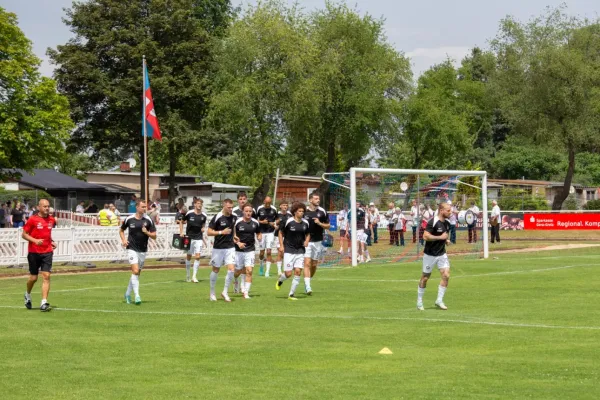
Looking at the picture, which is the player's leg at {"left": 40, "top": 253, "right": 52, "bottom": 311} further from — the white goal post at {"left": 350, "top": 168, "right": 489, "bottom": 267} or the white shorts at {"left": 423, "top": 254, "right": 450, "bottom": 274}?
the white goal post at {"left": 350, "top": 168, "right": 489, "bottom": 267}

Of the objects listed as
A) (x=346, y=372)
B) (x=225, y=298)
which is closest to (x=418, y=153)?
(x=225, y=298)

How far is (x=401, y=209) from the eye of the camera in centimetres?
4025

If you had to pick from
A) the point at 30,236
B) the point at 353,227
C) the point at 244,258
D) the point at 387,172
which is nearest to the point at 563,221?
the point at 387,172

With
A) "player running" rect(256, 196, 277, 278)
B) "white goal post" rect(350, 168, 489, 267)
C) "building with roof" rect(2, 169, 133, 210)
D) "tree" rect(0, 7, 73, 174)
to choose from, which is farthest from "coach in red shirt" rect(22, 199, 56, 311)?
"building with roof" rect(2, 169, 133, 210)

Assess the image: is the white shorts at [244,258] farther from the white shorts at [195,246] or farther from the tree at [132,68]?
the tree at [132,68]

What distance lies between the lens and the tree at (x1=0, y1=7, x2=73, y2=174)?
57.3m

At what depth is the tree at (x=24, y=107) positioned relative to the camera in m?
57.3

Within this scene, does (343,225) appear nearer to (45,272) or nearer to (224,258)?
(224,258)

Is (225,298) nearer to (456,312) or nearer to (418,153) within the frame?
(456,312)

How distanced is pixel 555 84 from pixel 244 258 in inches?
2091

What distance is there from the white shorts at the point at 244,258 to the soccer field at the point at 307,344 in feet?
2.92

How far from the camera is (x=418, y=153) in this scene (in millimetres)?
82688

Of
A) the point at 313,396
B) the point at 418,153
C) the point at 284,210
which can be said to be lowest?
the point at 313,396

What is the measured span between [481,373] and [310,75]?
5254 centimetres
